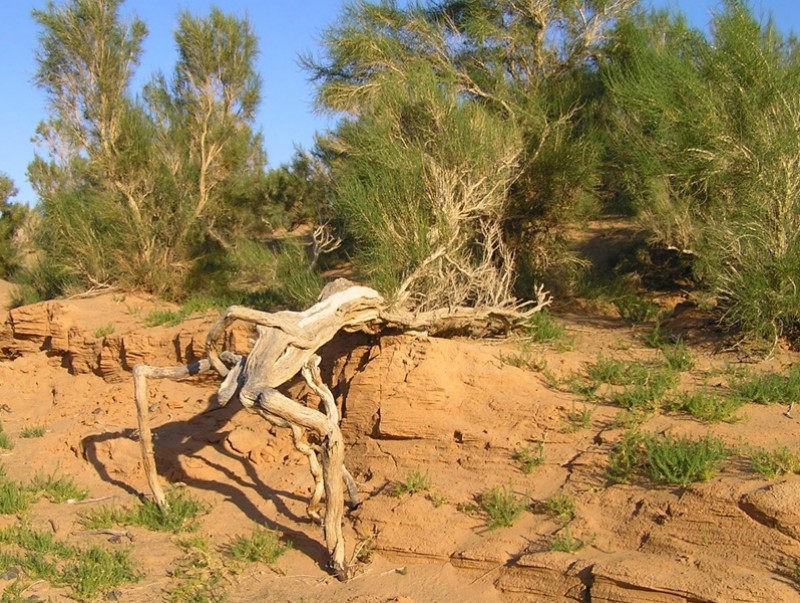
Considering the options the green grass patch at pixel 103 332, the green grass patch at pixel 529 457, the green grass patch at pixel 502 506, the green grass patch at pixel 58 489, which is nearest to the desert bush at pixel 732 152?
the green grass patch at pixel 529 457

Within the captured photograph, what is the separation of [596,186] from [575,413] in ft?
18.6

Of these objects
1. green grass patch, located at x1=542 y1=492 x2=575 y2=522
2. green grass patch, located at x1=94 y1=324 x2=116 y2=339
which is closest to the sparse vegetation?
green grass patch, located at x1=542 y1=492 x2=575 y2=522

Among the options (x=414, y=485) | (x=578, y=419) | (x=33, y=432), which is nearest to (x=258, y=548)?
(x=414, y=485)

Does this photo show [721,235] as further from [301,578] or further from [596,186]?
[301,578]

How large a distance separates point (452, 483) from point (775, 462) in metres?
2.64

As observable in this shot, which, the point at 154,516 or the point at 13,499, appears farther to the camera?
the point at 13,499

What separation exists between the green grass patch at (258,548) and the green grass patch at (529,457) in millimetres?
2115

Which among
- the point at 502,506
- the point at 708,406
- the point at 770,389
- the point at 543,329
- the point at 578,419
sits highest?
the point at 543,329

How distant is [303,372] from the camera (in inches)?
288

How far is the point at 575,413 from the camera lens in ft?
24.8

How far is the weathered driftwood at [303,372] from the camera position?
6.50 meters

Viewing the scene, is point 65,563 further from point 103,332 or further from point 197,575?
point 103,332

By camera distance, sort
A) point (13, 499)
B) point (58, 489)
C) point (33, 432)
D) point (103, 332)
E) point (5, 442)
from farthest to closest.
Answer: point (103, 332) → point (33, 432) → point (5, 442) → point (58, 489) → point (13, 499)

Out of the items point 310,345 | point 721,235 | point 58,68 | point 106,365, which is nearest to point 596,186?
point 721,235
